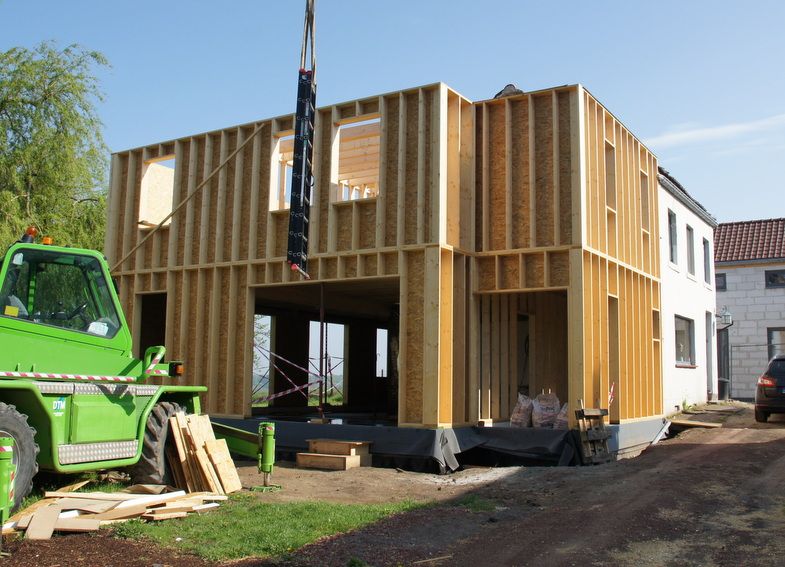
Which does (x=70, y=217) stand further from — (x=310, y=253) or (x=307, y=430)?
(x=307, y=430)

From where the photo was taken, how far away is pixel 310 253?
14.4 metres

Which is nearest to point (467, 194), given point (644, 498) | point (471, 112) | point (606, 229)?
point (471, 112)

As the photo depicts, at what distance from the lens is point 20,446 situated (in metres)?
7.40

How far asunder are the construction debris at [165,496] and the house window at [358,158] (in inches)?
280

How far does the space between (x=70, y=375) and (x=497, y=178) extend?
8450 mm

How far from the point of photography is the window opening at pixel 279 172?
15.3 meters

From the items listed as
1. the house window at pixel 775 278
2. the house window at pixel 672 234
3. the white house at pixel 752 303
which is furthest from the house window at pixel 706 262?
the house window at pixel 775 278

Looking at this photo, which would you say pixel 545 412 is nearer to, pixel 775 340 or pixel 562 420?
pixel 562 420

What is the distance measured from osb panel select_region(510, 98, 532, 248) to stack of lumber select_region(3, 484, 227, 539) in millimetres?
7068

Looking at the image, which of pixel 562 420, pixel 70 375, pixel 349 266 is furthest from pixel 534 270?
pixel 70 375

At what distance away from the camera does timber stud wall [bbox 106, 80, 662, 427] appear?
13109 mm

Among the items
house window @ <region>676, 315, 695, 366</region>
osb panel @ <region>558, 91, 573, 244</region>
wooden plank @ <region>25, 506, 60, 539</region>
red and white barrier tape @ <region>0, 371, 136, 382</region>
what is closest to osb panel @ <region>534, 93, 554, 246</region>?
osb panel @ <region>558, 91, 573, 244</region>

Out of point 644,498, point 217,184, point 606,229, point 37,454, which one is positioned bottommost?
point 644,498

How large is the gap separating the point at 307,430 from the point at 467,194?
504 cm
